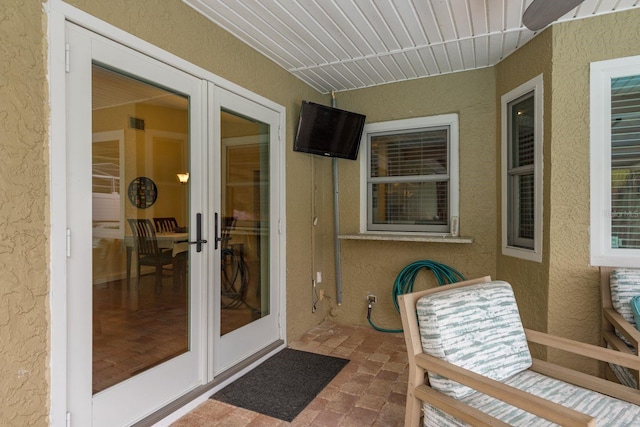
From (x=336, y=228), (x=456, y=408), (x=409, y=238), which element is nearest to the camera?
A: (x=456, y=408)

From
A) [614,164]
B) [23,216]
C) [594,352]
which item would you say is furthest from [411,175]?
[23,216]

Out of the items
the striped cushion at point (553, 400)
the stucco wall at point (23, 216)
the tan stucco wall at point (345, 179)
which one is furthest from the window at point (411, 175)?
the stucco wall at point (23, 216)

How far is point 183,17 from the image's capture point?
2.32 metres

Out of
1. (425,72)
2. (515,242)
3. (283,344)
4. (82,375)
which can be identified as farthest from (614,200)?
(82,375)

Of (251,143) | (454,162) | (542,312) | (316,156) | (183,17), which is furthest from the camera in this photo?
(316,156)

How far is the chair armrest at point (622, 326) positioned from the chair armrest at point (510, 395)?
103cm

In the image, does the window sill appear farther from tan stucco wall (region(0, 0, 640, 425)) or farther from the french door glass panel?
the french door glass panel

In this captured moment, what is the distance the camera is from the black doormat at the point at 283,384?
238 cm

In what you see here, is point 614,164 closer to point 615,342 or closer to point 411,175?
point 615,342

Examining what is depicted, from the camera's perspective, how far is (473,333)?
1748 mm

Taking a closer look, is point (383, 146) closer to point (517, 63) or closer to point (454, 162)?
point (454, 162)

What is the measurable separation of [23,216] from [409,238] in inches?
120

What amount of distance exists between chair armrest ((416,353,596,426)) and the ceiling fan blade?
1.75 m

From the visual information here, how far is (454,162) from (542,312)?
1.62 meters
